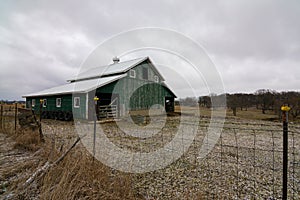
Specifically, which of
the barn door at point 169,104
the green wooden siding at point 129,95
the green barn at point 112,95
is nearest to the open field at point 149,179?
the green barn at point 112,95

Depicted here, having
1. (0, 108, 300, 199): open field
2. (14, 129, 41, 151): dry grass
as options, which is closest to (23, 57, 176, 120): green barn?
(14, 129, 41, 151): dry grass

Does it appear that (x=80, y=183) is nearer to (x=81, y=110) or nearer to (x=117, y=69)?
(x=81, y=110)

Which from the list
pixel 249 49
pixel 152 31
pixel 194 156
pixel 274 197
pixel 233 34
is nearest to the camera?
pixel 274 197

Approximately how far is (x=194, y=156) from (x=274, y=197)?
2.07 m

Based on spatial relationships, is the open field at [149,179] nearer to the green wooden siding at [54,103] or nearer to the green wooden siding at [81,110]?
the green wooden siding at [81,110]

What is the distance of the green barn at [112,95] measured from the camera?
12.2 m

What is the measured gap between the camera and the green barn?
12.2 m

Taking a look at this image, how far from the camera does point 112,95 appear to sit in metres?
13.6

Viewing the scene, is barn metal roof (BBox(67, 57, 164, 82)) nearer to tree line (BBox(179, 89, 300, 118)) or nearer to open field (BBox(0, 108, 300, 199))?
tree line (BBox(179, 89, 300, 118))

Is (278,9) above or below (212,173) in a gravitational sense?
above

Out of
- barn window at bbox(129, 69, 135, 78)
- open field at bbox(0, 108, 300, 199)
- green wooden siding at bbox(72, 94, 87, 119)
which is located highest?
barn window at bbox(129, 69, 135, 78)

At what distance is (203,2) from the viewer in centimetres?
679

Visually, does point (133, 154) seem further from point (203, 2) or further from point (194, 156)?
point (203, 2)

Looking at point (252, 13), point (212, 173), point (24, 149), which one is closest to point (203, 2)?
point (252, 13)
